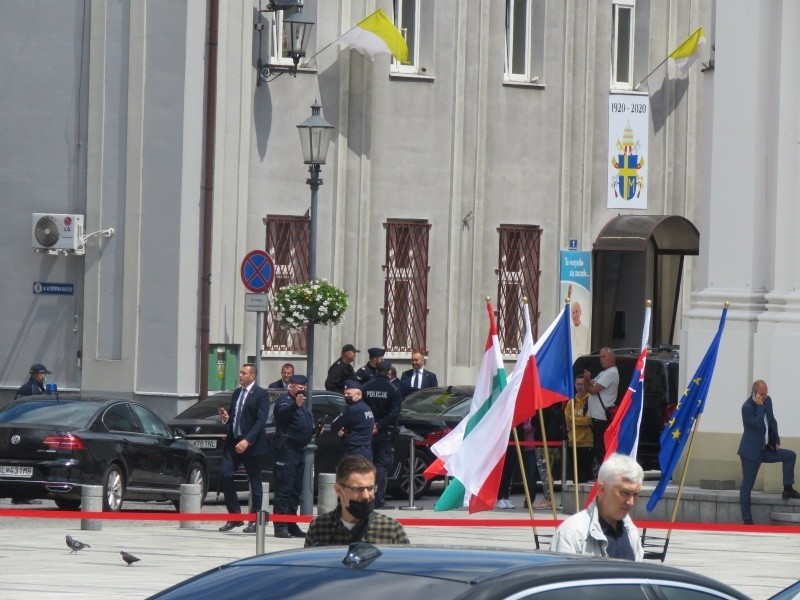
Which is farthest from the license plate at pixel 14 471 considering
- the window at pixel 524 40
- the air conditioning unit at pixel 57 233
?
the window at pixel 524 40

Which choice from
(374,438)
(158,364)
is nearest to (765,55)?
(374,438)

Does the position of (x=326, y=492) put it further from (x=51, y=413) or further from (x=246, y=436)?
(x=51, y=413)

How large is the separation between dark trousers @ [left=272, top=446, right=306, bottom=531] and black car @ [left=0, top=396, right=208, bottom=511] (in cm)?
261

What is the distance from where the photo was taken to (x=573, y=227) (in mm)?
36375

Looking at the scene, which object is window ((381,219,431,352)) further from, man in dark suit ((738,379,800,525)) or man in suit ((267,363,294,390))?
man in dark suit ((738,379,800,525))

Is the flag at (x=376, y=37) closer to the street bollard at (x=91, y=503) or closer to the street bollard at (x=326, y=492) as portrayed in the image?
the street bollard at (x=326, y=492)

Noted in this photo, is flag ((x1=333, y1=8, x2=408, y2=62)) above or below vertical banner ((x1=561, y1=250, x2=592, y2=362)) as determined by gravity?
above

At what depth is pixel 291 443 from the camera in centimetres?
2086

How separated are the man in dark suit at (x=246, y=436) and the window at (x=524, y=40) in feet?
52.0

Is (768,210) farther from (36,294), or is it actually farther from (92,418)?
(36,294)

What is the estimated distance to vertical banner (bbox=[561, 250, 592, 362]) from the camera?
36062 mm

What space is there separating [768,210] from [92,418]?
8.19 m

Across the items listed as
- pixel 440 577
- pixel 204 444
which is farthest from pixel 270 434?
pixel 440 577

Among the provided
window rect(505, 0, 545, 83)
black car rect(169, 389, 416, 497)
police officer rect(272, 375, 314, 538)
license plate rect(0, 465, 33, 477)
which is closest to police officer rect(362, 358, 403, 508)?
black car rect(169, 389, 416, 497)
